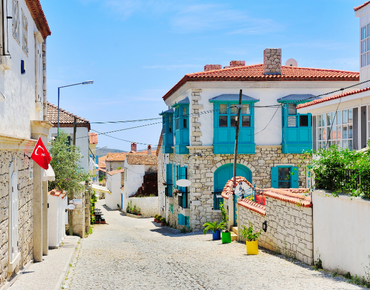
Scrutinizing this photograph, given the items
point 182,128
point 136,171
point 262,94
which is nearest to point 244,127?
point 262,94

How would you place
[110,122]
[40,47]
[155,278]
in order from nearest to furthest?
[155,278]
[40,47]
[110,122]

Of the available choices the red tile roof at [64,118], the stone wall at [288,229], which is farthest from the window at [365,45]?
the red tile roof at [64,118]

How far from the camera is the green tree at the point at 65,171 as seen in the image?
20.0m

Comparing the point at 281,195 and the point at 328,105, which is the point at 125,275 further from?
the point at 328,105

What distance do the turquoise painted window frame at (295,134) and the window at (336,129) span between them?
285 inches

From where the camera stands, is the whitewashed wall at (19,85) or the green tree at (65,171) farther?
the green tree at (65,171)

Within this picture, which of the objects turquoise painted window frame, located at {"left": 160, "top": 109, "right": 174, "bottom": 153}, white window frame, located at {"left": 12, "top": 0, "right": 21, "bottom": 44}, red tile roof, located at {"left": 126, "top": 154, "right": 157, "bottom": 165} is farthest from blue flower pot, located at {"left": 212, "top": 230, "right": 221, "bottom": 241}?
red tile roof, located at {"left": 126, "top": 154, "right": 157, "bottom": 165}

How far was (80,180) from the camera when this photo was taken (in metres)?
21.0

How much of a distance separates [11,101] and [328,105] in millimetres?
10469

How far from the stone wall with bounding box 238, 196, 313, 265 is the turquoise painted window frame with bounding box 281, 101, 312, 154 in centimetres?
911

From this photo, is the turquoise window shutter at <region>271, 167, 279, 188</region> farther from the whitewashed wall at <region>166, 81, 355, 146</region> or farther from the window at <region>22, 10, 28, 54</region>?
the window at <region>22, 10, 28, 54</region>

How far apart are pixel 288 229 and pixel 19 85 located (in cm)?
Answer: 791

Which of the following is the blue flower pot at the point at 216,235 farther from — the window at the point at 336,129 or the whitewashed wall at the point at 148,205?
the whitewashed wall at the point at 148,205

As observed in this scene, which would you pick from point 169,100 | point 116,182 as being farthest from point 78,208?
point 116,182
